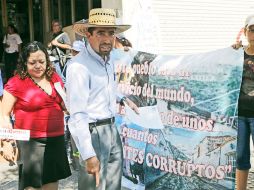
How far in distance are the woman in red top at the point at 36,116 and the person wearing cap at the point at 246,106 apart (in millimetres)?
1669

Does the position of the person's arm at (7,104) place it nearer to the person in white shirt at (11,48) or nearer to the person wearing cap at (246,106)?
the person wearing cap at (246,106)

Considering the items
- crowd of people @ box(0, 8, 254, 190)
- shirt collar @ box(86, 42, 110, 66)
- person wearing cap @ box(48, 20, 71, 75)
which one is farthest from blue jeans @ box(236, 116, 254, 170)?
person wearing cap @ box(48, 20, 71, 75)

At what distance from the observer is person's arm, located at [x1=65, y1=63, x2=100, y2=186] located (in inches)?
111

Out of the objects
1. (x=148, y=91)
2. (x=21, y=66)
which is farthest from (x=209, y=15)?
(x=21, y=66)

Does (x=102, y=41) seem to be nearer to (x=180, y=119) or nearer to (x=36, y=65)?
(x=36, y=65)

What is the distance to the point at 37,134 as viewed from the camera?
11.9 ft

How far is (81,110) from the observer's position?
9.46 ft

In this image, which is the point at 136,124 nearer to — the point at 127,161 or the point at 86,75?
the point at 127,161

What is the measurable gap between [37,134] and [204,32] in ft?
20.5

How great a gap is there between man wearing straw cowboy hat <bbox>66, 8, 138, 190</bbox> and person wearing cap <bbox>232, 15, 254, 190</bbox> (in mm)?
1250

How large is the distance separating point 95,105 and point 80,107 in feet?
0.53

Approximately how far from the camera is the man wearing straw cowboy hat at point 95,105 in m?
2.88

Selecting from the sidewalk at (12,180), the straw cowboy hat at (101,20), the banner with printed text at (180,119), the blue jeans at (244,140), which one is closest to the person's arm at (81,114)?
the straw cowboy hat at (101,20)

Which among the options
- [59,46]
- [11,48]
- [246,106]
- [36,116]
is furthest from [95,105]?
[11,48]
